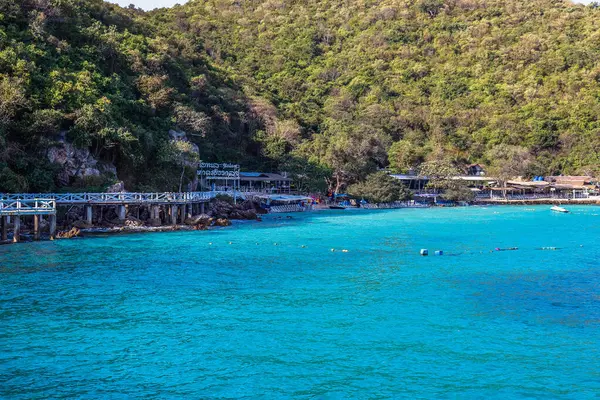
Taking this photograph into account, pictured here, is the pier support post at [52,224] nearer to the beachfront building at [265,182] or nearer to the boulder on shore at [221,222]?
the boulder on shore at [221,222]

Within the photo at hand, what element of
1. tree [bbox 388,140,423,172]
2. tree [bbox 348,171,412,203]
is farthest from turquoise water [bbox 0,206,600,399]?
tree [bbox 388,140,423,172]

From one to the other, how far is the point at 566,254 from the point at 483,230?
14.0 metres

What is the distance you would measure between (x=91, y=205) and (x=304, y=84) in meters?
82.9

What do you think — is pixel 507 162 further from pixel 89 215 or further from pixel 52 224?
pixel 52 224

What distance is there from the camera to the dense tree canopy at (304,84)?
49688 millimetres

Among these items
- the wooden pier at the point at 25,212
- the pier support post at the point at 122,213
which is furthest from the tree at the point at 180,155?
the wooden pier at the point at 25,212

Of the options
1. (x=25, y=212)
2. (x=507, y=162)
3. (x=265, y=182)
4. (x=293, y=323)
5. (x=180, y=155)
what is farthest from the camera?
(x=507, y=162)

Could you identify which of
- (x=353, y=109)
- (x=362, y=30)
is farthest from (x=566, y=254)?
(x=362, y=30)

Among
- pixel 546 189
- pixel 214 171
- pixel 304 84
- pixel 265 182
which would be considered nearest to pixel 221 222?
pixel 214 171

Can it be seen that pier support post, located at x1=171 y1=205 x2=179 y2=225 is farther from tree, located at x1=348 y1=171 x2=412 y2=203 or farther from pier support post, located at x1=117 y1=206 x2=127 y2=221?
tree, located at x1=348 y1=171 x2=412 y2=203

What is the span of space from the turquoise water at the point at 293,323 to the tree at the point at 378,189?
40.9 m

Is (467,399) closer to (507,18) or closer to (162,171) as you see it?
(162,171)

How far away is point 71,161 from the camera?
46438 millimetres

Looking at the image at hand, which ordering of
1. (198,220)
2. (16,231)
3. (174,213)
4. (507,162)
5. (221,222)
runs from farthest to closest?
(507,162)
(221,222)
(198,220)
(174,213)
(16,231)
